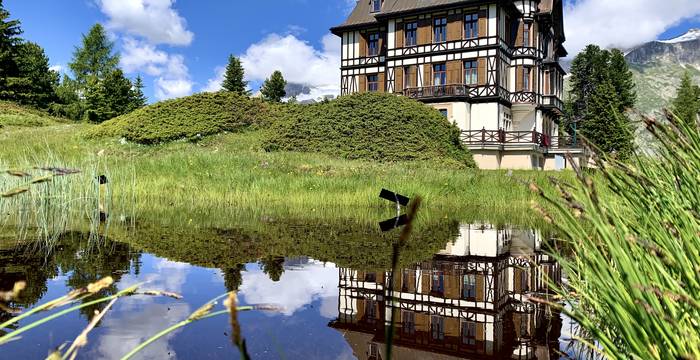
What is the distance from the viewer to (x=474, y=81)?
103 ft

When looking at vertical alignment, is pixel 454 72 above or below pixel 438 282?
above

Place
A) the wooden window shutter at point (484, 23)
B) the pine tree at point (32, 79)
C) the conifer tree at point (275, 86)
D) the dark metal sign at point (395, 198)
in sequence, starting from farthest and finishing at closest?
1. the conifer tree at point (275, 86)
2. the pine tree at point (32, 79)
3. the wooden window shutter at point (484, 23)
4. the dark metal sign at point (395, 198)

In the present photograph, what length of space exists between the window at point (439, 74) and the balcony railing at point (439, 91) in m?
0.57

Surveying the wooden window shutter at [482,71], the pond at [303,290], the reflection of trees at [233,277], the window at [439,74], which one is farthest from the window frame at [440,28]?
the reflection of trees at [233,277]

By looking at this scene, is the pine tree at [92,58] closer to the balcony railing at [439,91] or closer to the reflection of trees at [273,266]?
the balcony railing at [439,91]

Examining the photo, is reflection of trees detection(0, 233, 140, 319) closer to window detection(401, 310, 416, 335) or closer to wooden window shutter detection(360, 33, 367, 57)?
window detection(401, 310, 416, 335)

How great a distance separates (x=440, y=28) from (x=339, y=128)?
37.8 ft

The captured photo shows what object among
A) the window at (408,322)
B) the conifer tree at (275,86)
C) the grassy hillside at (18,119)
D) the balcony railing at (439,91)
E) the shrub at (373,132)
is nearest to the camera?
the window at (408,322)

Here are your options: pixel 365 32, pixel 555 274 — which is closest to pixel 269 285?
pixel 555 274

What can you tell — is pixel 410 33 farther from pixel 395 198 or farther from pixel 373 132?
pixel 395 198

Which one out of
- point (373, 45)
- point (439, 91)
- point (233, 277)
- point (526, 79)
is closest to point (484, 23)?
point (439, 91)

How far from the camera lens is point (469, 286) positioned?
5102 millimetres

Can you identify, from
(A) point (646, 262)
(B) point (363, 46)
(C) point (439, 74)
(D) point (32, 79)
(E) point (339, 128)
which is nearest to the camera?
(A) point (646, 262)

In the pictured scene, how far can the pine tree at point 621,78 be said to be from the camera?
56.0m
